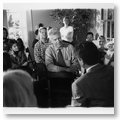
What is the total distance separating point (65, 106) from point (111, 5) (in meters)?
0.80

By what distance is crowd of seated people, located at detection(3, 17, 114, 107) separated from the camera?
187cm

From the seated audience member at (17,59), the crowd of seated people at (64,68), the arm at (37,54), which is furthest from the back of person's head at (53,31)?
the seated audience member at (17,59)

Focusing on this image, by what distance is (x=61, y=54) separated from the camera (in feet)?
6.16

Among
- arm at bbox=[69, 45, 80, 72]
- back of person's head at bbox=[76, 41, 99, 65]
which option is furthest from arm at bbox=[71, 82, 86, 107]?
back of person's head at bbox=[76, 41, 99, 65]

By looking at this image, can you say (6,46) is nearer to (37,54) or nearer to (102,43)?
(37,54)

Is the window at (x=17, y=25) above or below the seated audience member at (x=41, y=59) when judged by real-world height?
above

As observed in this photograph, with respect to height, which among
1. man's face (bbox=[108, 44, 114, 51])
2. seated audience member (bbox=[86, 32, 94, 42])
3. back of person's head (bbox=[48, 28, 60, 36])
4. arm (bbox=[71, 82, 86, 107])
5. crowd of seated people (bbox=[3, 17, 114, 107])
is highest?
back of person's head (bbox=[48, 28, 60, 36])

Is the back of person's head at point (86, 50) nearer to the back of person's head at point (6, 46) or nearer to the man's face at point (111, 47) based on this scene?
the man's face at point (111, 47)

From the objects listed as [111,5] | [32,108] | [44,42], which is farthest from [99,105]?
[111,5]

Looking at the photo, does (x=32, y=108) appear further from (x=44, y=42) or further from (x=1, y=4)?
(x=1, y=4)

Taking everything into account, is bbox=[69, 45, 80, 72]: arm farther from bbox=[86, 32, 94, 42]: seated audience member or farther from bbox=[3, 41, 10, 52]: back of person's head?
bbox=[3, 41, 10, 52]: back of person's head

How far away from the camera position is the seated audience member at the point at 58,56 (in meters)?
1.87

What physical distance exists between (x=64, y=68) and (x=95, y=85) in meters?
0.26

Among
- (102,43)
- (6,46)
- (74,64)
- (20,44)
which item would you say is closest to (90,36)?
(102,43)
